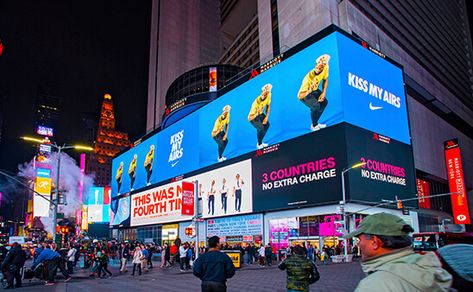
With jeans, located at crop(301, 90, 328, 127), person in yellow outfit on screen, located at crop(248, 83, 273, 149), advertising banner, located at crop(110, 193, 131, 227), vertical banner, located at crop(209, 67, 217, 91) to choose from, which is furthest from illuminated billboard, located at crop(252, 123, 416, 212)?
advertising banner, located at crop(110, 193, 131, 227)

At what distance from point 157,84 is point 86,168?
9259cm

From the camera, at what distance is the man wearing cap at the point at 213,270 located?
23.2ft

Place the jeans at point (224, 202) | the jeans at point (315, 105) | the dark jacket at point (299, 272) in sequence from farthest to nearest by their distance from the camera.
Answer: the jeans at point (224, 202) < the jeans at point (315, 105) < the dark jacket at point (299, 272)

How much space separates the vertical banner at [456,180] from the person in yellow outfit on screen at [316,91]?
37535 mm

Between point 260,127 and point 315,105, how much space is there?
851cm

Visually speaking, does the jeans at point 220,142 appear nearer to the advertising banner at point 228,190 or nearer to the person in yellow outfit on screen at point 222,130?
the person in yellow outfit on screen at point 222,130

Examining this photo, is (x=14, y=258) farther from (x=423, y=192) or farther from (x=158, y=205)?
(x=423, y=192)

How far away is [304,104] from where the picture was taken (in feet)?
139

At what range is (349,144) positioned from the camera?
38.3 m

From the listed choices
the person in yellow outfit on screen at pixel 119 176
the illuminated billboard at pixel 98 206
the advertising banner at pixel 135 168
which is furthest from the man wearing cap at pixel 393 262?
the illuminated billboard at pixel 98 206

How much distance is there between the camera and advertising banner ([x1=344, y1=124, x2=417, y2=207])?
1511 inches

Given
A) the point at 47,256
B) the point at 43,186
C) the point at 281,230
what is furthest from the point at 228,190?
the point at 43,186

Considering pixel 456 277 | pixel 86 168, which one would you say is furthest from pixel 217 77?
pixel 86 168

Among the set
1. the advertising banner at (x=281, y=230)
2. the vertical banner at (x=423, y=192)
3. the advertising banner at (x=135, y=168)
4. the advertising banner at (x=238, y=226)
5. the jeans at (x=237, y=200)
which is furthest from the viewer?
the advertising banner at (x=135, y=168)
